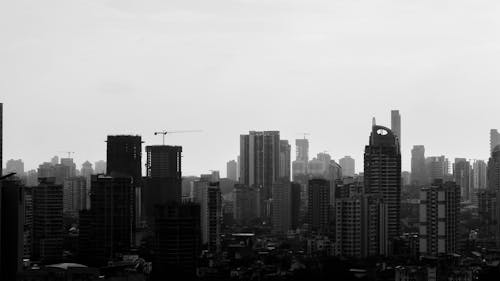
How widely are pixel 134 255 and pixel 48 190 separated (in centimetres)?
655

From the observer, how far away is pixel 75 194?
45.6m

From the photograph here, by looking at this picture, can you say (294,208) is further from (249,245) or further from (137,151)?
(249,245)

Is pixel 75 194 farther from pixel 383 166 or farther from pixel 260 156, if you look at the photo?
pixel 383 166

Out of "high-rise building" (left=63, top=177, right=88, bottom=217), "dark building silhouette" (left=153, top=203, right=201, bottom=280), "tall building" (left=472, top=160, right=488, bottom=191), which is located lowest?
"dark building silhouette" (left=153, top=203, right=201, bottom=280)

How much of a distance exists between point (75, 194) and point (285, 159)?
1385 centimetres

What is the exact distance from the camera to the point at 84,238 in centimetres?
3189

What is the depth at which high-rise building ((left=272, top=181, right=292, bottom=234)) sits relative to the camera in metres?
44.4

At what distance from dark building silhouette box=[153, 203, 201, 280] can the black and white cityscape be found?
3 centimetres

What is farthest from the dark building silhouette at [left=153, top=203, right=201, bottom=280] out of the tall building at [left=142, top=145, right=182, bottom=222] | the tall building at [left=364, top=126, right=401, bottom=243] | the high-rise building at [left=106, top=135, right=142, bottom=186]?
the tall building at [left=142, top=145, right=182, bottom=222]

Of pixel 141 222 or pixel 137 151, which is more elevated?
pixel 137 151

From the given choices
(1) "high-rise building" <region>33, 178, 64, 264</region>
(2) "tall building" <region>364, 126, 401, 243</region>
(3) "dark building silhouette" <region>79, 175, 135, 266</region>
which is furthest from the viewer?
(2) "tall building" <region>364, 126, 401, 243</region>

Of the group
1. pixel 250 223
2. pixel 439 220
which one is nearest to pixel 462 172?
pixel 250 223

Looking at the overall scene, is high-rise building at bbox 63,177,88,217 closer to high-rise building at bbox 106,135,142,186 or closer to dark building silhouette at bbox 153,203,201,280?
high-rise building at bbox 106,135,142,186

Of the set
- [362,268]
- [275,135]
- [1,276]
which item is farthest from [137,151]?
[1,276]
